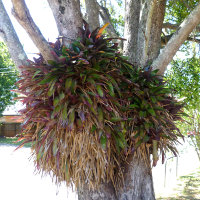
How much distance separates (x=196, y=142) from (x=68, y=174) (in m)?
5.20

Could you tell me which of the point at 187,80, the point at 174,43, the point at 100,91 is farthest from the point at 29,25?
the point at 187,80

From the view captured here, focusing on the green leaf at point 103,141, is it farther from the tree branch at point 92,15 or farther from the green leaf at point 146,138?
the tree branch at point 92,15

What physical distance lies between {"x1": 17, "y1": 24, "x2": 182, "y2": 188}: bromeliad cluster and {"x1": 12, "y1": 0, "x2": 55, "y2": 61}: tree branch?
13cm

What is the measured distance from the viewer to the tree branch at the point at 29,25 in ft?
6.88

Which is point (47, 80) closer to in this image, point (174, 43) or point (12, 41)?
point (12, 41)

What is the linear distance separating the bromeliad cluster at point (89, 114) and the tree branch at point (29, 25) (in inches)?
5.2

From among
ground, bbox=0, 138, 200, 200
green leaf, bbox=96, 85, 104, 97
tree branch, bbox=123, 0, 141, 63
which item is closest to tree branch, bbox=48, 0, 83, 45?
green leaf, bbox=96, 85, 104, 97

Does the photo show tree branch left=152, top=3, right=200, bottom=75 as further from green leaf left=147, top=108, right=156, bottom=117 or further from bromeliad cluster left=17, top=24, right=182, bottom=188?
green leaf left=147, top=108, right=156, bottom=117

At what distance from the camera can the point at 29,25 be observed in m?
2.15

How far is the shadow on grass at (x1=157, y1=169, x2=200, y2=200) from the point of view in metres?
4.92

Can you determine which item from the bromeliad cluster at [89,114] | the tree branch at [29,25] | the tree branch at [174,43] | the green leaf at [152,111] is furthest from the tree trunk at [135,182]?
the tree branch at [29,25]

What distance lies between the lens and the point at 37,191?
5.71 meters

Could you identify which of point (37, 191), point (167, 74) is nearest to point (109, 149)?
point (167, 74)

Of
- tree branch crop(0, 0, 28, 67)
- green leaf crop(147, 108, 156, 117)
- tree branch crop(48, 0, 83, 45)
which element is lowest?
green leaf crop(147, 108, 156, 117)
